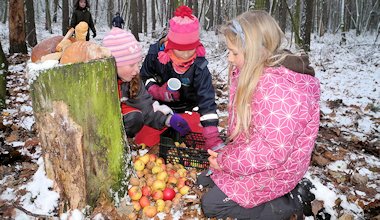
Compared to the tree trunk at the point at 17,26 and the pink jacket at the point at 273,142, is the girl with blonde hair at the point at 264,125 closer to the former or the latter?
the pink jacket at the point at 273,142

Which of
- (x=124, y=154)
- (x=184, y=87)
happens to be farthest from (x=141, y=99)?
(x=124, y=154)

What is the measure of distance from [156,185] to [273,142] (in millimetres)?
1183

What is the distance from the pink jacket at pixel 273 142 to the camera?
5.93 feet

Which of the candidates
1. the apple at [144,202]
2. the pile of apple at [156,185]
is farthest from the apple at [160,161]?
the apple at [144,202]

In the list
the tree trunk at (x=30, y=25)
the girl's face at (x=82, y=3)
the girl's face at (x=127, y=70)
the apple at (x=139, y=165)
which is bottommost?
the apple at (x=139, y=165)

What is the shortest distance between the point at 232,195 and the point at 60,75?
1674 mm

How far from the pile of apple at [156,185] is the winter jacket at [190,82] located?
0.71 metres

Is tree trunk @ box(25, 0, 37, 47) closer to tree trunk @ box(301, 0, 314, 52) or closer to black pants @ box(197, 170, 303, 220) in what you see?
black pants @ box(197, 170, 303, 220)

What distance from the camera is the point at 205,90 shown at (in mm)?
3230

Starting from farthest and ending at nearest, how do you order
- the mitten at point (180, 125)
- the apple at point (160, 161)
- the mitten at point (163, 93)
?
the mitten at point (163, 93), the mitten at point (180, 125), the apple at point (160, 161)

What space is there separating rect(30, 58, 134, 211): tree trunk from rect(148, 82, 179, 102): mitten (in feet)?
4.74

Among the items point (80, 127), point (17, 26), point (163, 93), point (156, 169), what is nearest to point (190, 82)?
point (163, 93)

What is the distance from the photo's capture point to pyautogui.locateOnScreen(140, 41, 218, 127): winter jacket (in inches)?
123

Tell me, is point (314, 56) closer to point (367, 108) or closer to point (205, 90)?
point (367, 108)
